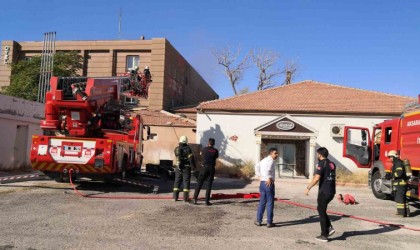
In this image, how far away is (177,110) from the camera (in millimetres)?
31828

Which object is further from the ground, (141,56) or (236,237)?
(141,56)

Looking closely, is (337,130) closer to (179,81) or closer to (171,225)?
(179,81)

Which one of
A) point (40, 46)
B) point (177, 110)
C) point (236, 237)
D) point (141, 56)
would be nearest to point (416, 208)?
point (236, 237)

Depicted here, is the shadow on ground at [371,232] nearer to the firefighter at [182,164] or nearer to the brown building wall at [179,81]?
the firefighter at [182,164]

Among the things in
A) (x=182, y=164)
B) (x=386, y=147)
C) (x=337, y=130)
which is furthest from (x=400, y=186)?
(x=337, y=130)

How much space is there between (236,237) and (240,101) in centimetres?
1891

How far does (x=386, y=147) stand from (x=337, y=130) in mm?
10240

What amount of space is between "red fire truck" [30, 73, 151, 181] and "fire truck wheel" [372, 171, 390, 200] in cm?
866

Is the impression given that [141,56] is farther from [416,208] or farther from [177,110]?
[416,208]

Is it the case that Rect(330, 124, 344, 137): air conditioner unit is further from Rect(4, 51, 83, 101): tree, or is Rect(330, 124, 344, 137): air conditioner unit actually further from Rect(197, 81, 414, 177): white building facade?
Rect(4, 51, 83, 101): tree

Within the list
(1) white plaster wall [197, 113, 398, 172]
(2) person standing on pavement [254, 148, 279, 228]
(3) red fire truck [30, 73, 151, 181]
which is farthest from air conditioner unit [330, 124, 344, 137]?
(2) person standing on pavement [254, 148, 279, 228]

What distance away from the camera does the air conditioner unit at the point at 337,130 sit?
24172mm

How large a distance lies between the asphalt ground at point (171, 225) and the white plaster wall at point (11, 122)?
6863 millimetres

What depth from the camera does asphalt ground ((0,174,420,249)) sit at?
22.4ft
